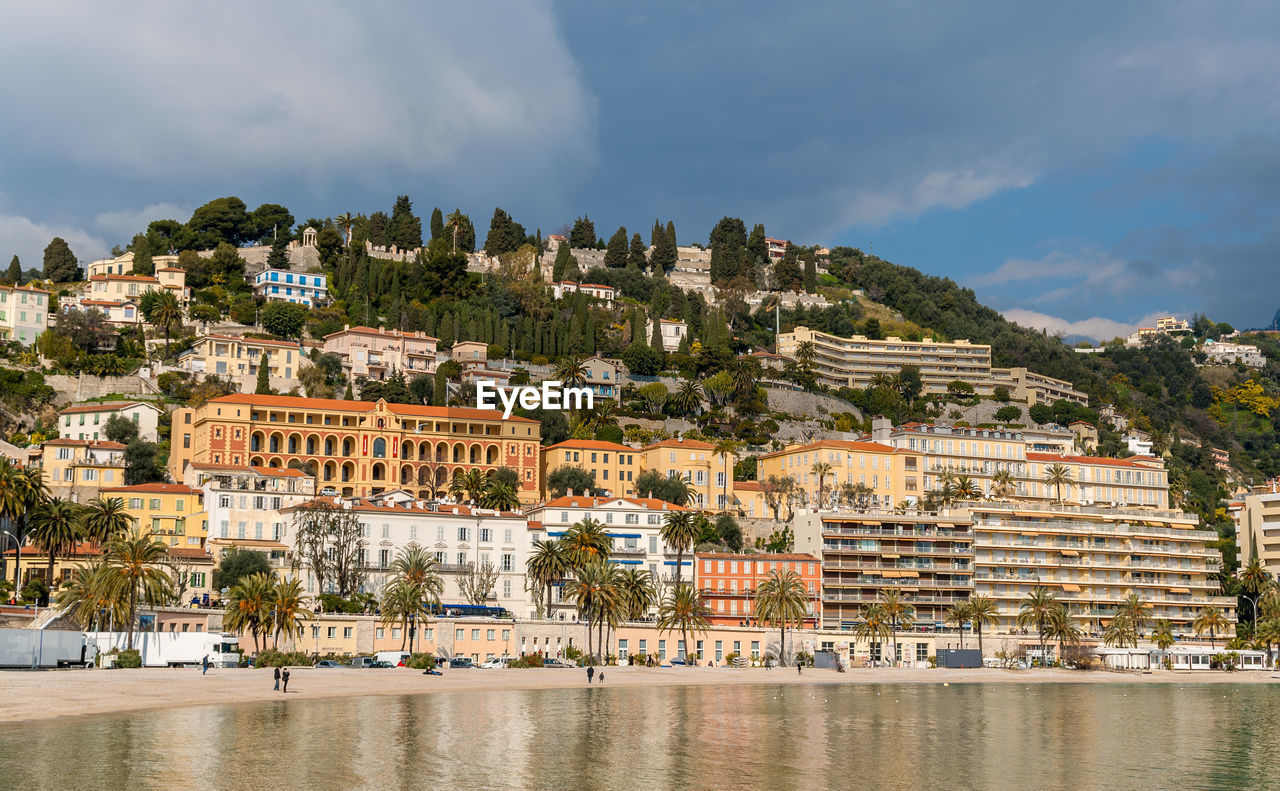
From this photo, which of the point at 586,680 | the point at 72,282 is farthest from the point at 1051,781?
the point at 72,282

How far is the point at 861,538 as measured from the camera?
12812cm

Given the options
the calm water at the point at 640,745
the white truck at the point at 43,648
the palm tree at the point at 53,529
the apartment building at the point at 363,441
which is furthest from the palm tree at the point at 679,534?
the white truck at the point at 43,648

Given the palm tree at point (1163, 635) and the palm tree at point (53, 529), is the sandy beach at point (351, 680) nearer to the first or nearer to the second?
the palm tree at point (1163, 635)

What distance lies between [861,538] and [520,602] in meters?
34.0

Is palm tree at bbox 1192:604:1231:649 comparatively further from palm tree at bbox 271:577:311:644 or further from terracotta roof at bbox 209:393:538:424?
palm tree at bbox 271:577:311:644

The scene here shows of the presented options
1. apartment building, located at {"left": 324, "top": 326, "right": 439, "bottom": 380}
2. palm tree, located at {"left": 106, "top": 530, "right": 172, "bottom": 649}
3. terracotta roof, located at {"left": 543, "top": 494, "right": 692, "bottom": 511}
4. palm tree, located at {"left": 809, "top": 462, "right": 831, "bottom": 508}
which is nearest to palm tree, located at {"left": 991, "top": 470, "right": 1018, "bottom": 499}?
palm tree, located at {"left": 809, "top": 462, "right": 831, "bottom": 508}

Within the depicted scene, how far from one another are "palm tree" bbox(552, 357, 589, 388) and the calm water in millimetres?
84657

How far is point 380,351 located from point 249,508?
2198 inches

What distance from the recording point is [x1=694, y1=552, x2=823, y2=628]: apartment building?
119500 mm

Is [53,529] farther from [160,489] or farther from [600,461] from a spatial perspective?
[600,461]

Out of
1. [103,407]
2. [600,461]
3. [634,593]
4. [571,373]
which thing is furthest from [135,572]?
[571,373]

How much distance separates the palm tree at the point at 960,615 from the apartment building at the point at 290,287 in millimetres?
102816

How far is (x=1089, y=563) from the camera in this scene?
441 feet

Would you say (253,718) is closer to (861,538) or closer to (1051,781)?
(1051,781)
